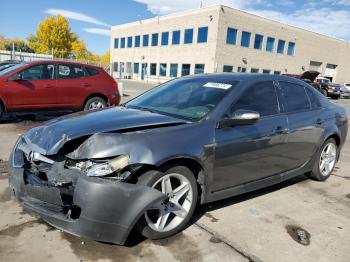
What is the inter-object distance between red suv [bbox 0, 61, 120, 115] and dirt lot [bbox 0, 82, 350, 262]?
13.3 ft

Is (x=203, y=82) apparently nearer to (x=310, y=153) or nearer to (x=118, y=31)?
(x=310, y=153)

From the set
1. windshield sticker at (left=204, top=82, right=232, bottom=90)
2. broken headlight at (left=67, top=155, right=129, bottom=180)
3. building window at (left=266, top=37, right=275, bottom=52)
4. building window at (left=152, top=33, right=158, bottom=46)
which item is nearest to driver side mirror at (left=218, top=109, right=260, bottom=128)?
windshield sticker at (left=204, top=82, right=232, bottom=90)

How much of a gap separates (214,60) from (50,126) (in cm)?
3486

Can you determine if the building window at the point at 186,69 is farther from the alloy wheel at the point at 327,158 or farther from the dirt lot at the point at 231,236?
the dirt lot at the point at 231,236

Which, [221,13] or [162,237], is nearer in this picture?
[162,237]

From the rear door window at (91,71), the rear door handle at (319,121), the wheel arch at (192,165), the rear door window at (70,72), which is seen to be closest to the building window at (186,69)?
the rear door window at (91,71)

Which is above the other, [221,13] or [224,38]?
[221,13]

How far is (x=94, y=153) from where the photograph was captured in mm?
2764

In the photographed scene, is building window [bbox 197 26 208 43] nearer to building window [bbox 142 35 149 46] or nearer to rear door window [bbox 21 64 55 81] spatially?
building window [bbox 142 35 149 46]

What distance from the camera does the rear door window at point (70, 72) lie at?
8.61 m

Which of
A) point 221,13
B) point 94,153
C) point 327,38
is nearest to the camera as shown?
point 94,153

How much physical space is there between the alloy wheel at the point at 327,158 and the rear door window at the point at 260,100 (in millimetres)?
1488

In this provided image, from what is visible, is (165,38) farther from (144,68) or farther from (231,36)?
(231,36)

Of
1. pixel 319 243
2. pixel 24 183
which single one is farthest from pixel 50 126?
pixel 319 243
